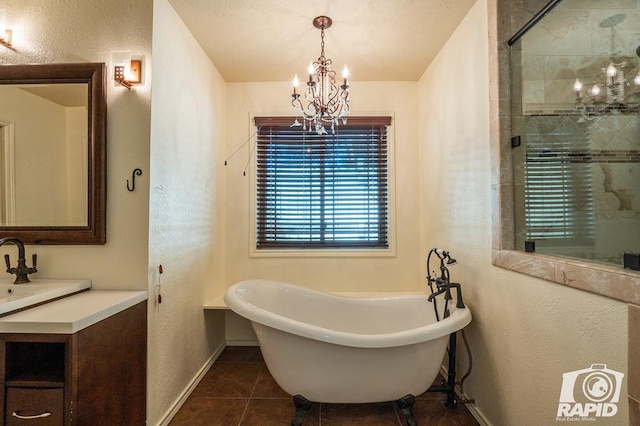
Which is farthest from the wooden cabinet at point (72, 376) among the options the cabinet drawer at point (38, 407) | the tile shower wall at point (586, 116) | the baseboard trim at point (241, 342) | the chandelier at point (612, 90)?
the chandelier at point (612, 90)

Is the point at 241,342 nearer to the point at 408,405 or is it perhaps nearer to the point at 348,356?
the point at 348,356

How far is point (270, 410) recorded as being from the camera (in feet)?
5.94

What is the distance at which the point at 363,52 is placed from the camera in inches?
89.0

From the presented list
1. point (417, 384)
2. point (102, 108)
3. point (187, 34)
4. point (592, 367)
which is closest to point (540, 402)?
point (592, 367)

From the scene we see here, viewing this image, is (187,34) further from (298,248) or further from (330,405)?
(330,405)

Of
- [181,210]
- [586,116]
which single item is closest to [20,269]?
[181,210]

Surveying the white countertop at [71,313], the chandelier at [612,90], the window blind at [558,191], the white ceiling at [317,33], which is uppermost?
the white ceiling at [317,33]

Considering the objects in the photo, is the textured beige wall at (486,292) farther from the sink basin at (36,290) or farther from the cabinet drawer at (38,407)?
the sink basin at (36,290)

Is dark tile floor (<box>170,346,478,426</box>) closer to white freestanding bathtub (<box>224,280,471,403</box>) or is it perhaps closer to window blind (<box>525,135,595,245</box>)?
white freestanding bathtub (<box>224,280,471,403</box>)

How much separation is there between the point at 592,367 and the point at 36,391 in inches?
81.7

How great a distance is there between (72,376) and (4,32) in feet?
6.07

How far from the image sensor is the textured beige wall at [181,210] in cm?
162

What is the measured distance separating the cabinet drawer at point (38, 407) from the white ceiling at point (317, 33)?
208 cm

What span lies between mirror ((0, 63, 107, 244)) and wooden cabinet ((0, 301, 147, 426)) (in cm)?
54
